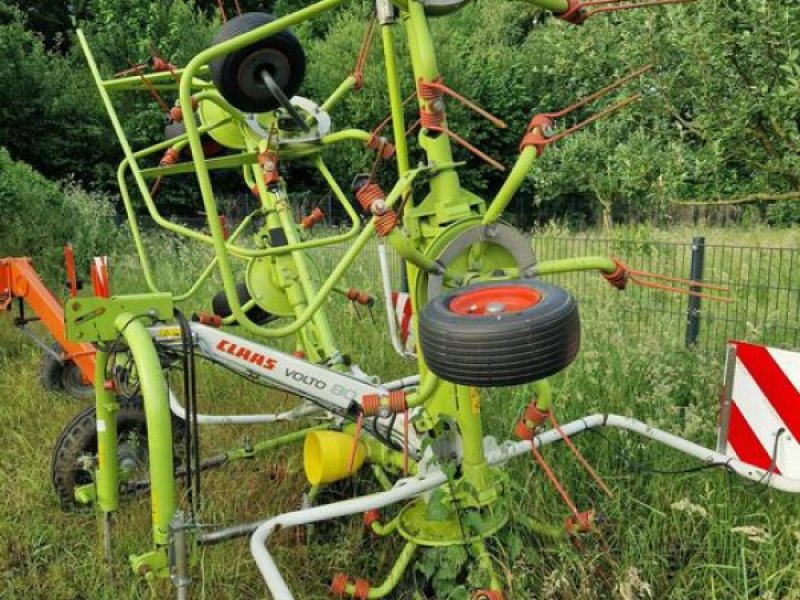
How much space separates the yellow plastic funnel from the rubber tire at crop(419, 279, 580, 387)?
0.89m

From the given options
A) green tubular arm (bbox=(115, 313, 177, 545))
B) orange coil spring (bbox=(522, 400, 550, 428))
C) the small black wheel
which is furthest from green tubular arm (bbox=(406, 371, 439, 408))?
the small black wheel

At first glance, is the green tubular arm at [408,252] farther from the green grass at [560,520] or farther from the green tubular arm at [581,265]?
the green grass at [560,520]

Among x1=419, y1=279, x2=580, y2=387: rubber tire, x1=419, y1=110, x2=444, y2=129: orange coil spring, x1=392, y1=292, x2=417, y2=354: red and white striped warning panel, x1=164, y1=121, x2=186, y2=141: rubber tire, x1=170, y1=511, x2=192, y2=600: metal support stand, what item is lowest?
x1=170, y1=511, x2=192, y2=600: metal support stand

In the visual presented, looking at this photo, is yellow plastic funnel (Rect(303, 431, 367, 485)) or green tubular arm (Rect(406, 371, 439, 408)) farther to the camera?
yellow plastic funnel (Rect(303, 431, 367, 485))

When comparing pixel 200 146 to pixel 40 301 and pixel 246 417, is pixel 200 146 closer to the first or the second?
pixel 246 417

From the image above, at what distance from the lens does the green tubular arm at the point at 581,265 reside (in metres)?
1.92

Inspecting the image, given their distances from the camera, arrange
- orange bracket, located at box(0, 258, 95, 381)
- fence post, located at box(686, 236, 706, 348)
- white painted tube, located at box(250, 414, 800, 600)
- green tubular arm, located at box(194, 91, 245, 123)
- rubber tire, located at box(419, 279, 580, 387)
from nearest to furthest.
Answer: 1. rubber tire, located at box(419, 279, 580, 387)
2. white painted tube, located at box(250, 414, 800, 600)
3. green tubular arm, located at box(194, 91, 245, 123)
4. orange bracket, located at box(0, 258, 95, 381)
5. fence post, located at box(686, 236, 706, 348)

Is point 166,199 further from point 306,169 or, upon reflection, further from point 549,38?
point 549,38

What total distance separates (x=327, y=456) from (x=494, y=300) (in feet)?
3.16

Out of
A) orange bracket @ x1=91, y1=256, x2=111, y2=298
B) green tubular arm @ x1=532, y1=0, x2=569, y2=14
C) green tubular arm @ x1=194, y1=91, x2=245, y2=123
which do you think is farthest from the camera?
green tubular arm @ x1=194, y1=91, x2=245, y2=123

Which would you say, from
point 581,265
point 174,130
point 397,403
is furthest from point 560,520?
point 174,130

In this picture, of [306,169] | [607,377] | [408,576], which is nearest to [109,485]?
[408,576]

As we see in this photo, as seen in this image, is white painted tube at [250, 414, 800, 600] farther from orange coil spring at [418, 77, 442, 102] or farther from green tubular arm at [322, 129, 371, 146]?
green tubular arm at [322, 129, 371, 146]

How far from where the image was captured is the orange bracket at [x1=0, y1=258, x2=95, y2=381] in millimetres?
3618
